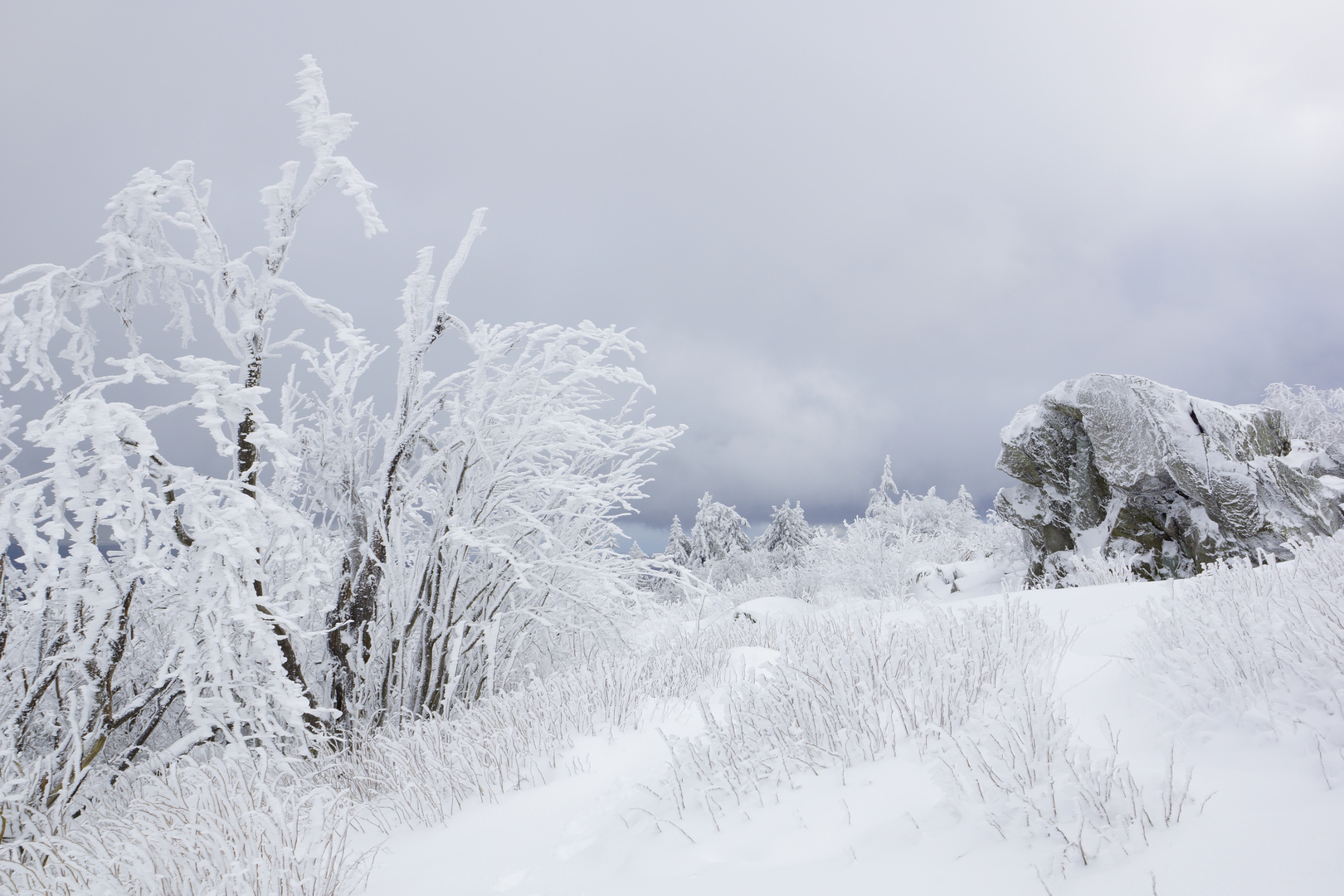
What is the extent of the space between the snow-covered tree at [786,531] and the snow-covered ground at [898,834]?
2656 cm

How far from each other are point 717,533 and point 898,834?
31.7m

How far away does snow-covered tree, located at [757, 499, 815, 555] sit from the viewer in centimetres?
2931

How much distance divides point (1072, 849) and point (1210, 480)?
10663 millimetres

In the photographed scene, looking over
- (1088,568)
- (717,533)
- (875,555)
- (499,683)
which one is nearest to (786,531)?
(717,533)

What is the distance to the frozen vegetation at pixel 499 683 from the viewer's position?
180 cm

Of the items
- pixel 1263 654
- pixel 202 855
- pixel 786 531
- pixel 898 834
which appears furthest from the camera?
pixel 786 531

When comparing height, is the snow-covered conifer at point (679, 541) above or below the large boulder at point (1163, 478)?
below

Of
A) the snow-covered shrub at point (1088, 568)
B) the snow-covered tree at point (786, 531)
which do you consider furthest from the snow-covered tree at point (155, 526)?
the snow-covered tree at point (786, 531)

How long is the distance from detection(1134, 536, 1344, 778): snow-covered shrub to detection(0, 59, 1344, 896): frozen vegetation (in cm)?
2

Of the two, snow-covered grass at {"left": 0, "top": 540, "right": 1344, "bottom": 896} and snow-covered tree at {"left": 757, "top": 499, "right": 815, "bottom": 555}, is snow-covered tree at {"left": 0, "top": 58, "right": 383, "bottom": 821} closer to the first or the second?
snow-covered grass at {"left": 0, "top": 540, "right": 1344, "bottom": 896}

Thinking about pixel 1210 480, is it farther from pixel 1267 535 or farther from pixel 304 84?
pixel 304 84

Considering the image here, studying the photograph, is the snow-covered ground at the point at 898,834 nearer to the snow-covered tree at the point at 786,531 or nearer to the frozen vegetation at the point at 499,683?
the frozen vegetation at the point at 499,683

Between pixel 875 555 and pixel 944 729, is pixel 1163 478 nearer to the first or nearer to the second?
pixel 875 555

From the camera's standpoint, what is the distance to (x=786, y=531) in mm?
30297
